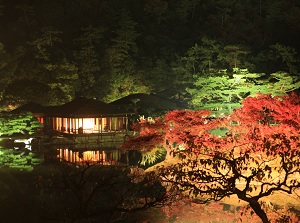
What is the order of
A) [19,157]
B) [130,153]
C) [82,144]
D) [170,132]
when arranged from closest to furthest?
1. [170,132]
2. [19,157]
3. [130,153]
4. [82,144]

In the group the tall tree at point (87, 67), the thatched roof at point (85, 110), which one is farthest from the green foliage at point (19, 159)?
the tall tree at point (87, 67)

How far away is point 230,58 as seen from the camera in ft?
99.9

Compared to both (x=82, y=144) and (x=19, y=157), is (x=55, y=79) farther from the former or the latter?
(x=19, y=157)

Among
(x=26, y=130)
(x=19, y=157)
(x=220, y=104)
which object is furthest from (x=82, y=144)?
(x=220, y=104)

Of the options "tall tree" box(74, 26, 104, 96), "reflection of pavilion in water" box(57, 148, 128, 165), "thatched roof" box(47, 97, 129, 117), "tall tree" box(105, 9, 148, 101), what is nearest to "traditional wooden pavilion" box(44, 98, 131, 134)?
"thatched roof" box(47, 97, 129, 117)

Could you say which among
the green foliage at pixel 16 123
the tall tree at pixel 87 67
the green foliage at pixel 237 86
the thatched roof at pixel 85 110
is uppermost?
the tall tree at pixel 87 67

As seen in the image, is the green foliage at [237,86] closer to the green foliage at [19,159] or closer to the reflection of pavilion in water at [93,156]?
the reflection of pavilion in water at [93,156]

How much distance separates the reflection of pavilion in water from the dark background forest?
8.09 meters

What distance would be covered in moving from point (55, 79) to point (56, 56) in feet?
10.8

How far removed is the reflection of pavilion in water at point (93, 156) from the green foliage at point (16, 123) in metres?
3.28

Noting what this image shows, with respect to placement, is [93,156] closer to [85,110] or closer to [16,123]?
[16,123]

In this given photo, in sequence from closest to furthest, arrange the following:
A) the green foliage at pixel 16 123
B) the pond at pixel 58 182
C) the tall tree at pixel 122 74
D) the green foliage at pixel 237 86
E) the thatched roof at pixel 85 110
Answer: the pond at pixel 58 182 → the green foliage at pixel 237 86 → the green foliage at pixel 16 123 → the thatched roof at pixel 85 110 → the tall tree at pixel 122 74

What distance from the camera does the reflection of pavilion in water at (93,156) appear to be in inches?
794

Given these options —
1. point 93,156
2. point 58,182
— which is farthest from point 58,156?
point 58,182
